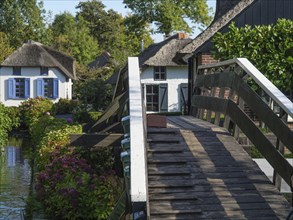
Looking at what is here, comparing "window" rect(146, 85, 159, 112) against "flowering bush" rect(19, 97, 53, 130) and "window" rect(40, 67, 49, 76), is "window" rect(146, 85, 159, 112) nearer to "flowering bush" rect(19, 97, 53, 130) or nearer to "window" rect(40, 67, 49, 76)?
"flowering bush" rect(19, 97, 53, 130)

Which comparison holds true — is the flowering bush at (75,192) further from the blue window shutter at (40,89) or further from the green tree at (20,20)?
the green tree at (20,20)

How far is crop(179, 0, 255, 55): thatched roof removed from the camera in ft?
65.9

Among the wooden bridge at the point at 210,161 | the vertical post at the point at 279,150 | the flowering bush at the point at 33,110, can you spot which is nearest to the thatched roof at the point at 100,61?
the flowering bush at the point at 33,110

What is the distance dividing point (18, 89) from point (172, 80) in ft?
38.7

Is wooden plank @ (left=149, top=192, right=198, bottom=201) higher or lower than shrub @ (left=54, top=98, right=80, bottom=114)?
lower

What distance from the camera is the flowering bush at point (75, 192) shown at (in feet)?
32.8

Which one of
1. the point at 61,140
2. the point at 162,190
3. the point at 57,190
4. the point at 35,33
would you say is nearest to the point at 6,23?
the point at 35,33

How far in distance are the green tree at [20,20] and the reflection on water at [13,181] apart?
3337 cm

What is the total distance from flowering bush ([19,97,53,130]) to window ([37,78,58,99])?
15.2 feet

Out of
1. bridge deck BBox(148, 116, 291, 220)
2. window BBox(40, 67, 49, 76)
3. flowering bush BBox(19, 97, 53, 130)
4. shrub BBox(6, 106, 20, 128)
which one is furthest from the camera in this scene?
window BBox(40, 67, 49, 76)

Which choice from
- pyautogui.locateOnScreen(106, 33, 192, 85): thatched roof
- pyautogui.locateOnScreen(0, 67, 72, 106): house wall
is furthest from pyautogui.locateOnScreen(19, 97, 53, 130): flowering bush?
pyautogui.locateOnScreen(0, 67, 72, 106): house wall

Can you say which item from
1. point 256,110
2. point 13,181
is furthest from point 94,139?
point 13,181

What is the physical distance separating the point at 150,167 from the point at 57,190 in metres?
3.43

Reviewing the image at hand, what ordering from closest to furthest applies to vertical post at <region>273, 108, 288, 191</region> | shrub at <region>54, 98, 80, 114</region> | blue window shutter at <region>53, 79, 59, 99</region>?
vertical post at <region>273, 108, 288, 191</region> → shrub at <region>54, 98, 80, 114</region> → blue window shutter at <region>53, 79, 59, 99</region>
